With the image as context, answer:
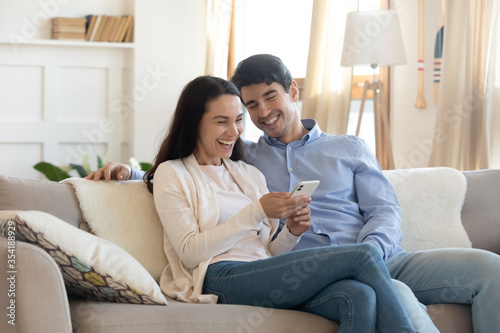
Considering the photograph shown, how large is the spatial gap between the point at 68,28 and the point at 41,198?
3.42m

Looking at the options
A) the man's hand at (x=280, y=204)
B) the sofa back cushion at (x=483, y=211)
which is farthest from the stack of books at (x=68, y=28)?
the man's hand at (x=280, y=204)

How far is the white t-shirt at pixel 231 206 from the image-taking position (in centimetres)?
199

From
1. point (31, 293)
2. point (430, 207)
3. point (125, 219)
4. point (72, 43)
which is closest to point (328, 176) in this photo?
point (430, 207)

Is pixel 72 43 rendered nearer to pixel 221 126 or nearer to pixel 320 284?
pixel 221 126

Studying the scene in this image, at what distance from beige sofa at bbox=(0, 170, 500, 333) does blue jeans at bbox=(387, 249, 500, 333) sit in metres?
0.04

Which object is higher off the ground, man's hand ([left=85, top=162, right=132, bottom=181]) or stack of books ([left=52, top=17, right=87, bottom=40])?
stack of books ([left=52, top=17, right=87, bottom=40])

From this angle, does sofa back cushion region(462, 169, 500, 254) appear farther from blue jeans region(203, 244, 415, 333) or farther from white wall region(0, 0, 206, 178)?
white wall region(0, 0, 206, 178)

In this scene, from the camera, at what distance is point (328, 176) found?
2322 millimetres

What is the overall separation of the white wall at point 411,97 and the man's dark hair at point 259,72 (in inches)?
70.0

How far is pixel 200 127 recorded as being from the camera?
2.14 m

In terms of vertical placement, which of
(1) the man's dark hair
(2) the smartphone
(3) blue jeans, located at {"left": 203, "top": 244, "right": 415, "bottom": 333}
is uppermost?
(1) the man's dark hair

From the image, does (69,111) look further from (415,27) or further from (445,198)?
(445,198)

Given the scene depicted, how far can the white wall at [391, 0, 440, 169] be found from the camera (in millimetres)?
3918

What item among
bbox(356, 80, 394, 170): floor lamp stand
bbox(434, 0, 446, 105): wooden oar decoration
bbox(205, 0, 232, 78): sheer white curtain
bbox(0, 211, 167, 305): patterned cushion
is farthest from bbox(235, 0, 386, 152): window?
bbox(0, 211, 167, 305): patterned cushion
